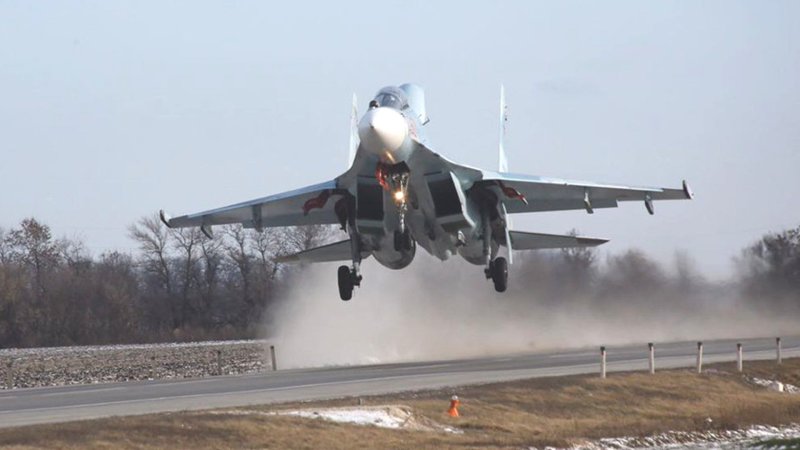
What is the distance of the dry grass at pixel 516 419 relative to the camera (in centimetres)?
1702

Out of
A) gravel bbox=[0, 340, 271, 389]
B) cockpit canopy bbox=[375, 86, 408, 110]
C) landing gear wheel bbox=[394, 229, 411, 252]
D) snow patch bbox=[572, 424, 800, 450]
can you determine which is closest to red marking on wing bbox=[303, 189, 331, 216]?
landing gear wheel bbox=[394, 229, 411, 252]

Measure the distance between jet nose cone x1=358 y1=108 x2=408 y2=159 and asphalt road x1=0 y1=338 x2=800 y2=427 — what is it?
4.95m

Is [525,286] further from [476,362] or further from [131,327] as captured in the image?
[131,327]

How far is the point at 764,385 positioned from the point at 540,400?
313 inches

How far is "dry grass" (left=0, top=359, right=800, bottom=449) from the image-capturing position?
17016 millimetres

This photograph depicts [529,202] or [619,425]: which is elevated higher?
[529,202]

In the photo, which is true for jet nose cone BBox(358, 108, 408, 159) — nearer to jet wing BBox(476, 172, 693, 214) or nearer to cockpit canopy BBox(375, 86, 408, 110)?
cockpit canopy BBox(375, 86, 408, 110)

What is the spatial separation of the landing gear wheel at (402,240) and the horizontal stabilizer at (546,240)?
4732 mm

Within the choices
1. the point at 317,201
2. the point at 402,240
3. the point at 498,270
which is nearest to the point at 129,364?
the point at 317,201

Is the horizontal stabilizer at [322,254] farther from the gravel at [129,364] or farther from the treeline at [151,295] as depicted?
the treeline at [151,295]

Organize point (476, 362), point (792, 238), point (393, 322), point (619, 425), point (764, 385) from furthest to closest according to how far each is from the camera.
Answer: point (792, 238) < point (393, 322) < point (476, 362) < point (764, 385) < point (619, 425)

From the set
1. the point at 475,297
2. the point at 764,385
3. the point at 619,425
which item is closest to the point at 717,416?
the point at 619,425

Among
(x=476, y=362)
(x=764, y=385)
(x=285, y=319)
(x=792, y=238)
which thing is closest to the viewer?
(x=764, y=385)

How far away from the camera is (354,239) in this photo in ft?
86.3
